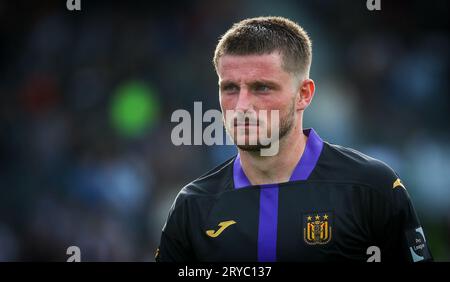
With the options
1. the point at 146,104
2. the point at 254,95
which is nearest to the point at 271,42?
the point at 254,95

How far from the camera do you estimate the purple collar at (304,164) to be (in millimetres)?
4031

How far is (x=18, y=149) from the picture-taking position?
1028 centimetres

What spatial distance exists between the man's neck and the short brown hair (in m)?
0.39

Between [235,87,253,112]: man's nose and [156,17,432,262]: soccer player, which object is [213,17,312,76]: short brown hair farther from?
[235,87,253,112]: man's nose

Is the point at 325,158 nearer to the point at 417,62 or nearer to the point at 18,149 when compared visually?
the point at 417,62

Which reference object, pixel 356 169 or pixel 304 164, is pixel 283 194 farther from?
pixel 356 169

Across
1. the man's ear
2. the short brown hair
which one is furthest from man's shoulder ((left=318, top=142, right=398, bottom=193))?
the short brown hair

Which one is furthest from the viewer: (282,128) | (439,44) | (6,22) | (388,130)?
(6,22)

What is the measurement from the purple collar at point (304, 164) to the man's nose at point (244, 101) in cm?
52

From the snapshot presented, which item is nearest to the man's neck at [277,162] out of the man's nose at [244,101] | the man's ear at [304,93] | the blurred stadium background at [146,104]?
the man's ear at [304,93]

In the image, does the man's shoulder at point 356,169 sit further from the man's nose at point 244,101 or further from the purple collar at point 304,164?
the man's nose at point 244,101

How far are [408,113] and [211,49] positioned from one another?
3015 millimetres

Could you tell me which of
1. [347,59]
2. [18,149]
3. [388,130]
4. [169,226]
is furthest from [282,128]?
[18,149]

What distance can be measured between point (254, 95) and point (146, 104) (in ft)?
21.1
